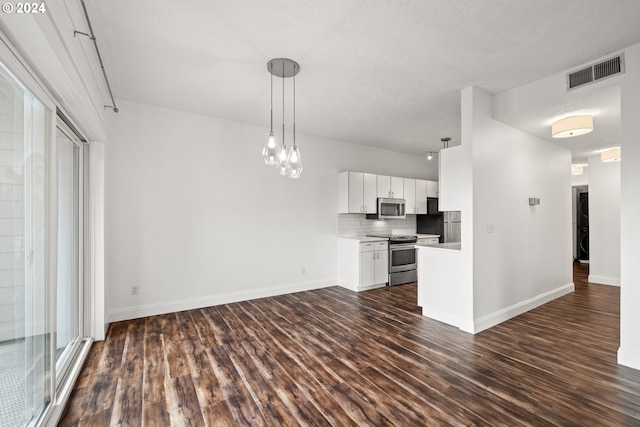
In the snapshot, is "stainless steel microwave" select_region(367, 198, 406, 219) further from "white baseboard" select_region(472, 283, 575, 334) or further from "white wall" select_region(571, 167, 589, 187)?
"white wall" select_region(571, 167, 589, 187)

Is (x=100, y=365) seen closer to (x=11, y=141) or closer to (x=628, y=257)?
(x=11, y=141)

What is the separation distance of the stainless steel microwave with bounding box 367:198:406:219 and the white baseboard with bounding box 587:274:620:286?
377cm

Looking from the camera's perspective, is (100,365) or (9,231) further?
(100,365)

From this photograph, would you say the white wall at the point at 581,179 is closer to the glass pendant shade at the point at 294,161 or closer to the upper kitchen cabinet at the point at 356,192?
the upper kitchen cabinet at the point at 356,192

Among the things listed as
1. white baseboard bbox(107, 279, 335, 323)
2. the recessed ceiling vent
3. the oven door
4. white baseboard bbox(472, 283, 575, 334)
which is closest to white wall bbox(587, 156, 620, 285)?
white baseboard bbox(472, 283, 575, 334)

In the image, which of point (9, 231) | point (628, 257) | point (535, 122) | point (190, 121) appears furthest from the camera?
point (190, 121)

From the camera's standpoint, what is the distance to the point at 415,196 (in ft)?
21.2

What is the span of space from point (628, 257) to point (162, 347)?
14.5ft

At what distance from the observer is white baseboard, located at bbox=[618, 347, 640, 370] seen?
2.49m

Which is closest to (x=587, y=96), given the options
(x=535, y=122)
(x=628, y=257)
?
(x=535, y=122)

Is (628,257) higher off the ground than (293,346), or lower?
higher

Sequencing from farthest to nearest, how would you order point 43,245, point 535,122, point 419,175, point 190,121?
point 419,175, point 190,121, point 535,122, point 43,245

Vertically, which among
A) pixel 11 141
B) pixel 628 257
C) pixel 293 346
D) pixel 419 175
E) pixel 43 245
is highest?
pixel 419 175

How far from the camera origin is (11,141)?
58.9 inches
